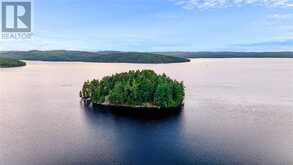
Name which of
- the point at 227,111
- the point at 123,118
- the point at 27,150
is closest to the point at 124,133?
the point at 123,118

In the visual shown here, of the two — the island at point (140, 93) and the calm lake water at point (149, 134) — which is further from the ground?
the island at point (140, 93)

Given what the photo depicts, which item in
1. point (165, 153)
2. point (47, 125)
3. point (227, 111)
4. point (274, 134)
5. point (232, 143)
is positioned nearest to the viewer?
point (165, 153)

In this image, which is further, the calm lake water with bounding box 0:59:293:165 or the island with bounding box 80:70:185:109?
the island with bounding box 80:70:185:109

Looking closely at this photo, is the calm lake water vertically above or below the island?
below

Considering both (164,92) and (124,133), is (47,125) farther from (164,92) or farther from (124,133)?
(164,92)

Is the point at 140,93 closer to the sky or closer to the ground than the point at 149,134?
closer to the sky

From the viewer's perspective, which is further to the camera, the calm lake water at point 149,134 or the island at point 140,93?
the island at point 140,93

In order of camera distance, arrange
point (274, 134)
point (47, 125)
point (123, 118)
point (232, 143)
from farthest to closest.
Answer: point (123, 118), point (47, 125), point (274, 134), point (232, 143)

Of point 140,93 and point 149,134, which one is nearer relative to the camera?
point 149,134
